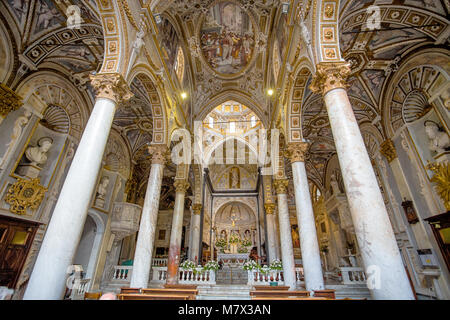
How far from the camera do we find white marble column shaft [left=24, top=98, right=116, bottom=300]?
359cm

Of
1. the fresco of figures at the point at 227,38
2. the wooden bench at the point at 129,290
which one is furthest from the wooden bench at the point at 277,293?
the fresco of figures at the point at 227,38

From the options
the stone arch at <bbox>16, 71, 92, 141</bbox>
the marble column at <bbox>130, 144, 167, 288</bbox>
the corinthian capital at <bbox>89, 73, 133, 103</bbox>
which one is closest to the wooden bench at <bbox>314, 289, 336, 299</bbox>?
the marble column at <bbox>130, 144, 167, 288</bbox>

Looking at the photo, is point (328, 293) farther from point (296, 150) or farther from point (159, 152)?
point (159, 152)

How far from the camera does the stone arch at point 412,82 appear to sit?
24.6 ft

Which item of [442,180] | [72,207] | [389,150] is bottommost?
[72,207]

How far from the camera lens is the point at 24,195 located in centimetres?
761

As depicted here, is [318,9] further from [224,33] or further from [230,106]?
[230,106]

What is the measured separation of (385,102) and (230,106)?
13746 millimetres

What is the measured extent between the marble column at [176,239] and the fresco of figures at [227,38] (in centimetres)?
834

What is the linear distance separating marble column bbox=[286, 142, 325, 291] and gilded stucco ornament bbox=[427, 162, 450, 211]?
4491mm

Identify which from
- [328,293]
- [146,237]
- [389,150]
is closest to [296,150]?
[328,293]

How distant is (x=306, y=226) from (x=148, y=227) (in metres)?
5.56

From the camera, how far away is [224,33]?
12.8 meters

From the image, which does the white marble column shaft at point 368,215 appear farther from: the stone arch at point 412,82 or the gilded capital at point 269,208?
the gilded capital at point 269,208
